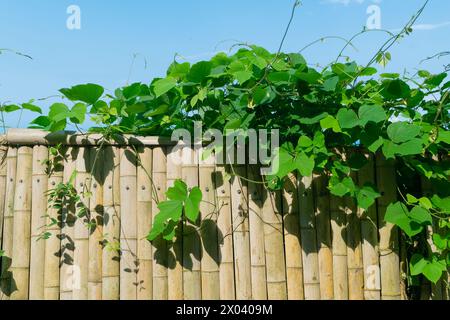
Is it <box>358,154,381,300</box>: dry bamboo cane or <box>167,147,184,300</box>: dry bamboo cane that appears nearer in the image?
<box>167,147,184,300</box>: dry bamboo cane

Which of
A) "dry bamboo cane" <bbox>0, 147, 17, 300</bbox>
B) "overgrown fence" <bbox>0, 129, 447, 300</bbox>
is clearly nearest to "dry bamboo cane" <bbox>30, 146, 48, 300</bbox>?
"overgrown fence" <bbox>0, 129, 447, 300</bbox>

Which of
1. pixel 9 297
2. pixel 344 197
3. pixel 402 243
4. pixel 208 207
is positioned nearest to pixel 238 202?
pixel 208 207

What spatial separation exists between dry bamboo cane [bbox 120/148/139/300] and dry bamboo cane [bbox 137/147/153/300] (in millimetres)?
22

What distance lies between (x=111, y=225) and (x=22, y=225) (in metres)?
0.45

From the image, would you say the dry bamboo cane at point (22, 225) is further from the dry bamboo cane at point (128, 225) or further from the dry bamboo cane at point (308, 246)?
the dry bamboo cane at point (308, 246)

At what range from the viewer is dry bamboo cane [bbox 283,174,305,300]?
2.89 metres

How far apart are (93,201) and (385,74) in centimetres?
166

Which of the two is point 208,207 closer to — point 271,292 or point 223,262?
point 223,262

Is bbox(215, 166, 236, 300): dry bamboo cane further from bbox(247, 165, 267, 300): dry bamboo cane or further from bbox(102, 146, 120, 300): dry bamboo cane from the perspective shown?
bbox(102, 146, 120, 300): dry bamboo cane

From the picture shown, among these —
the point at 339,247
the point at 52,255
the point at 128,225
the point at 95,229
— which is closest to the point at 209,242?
the point at 128,225

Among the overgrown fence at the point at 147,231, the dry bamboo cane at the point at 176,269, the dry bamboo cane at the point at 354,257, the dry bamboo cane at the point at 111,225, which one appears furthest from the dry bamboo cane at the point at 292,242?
the dry bamboo cane at the point at 111,225

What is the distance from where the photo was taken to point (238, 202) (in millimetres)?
2887

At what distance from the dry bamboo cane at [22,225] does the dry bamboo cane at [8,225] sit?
0.03 m

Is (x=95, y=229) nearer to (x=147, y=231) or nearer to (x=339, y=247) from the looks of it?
(x=147, y=231)
